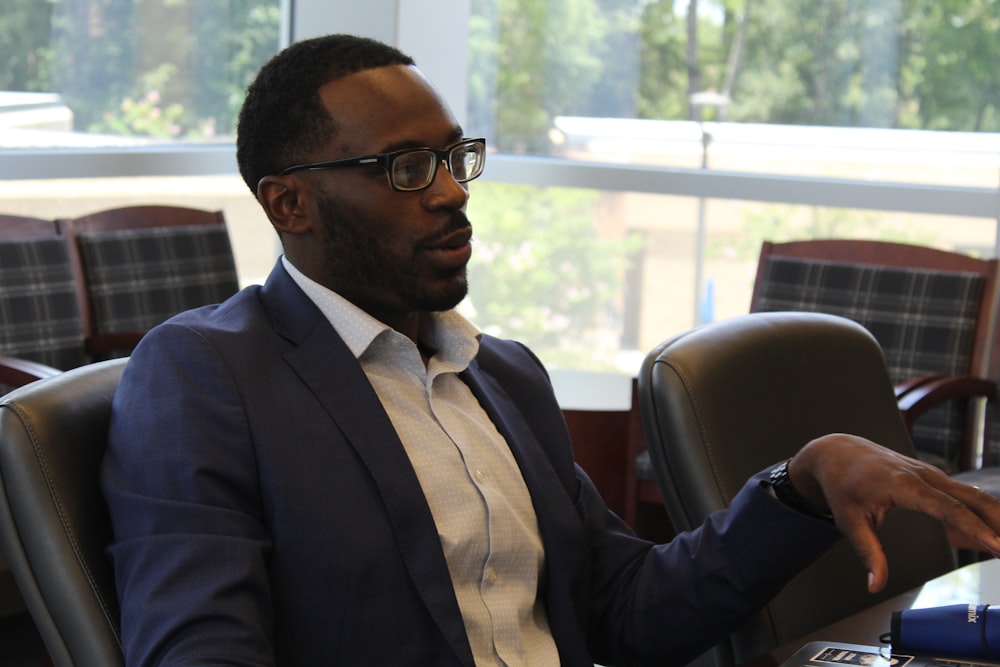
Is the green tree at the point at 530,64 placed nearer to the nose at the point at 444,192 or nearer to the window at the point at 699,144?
the window at the point at 699,144

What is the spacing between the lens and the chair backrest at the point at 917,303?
354 centimetres

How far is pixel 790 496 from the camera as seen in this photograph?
4.31 ft

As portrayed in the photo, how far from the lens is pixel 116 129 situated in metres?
4.38

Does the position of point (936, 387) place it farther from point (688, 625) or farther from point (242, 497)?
point (242, 497)

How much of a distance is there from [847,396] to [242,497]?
2.77ft

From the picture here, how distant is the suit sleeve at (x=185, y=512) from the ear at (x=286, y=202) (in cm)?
21

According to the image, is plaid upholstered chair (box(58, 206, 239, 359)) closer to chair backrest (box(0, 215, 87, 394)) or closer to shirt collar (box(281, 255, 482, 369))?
chair backrest (box(0, 215, 87, 394))

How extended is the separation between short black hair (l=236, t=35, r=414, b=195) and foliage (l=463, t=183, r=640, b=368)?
3.52 meters

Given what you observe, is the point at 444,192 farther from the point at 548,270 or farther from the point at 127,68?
the point at 548,270

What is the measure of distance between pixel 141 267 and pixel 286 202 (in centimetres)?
247

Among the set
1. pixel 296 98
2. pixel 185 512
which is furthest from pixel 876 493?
pixel 296 98

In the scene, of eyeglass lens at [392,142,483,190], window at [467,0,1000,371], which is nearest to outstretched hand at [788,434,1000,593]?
eyeglass lens at [392,142,483,190]

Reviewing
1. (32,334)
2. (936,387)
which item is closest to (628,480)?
(936,387)

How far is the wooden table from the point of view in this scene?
1.22m
